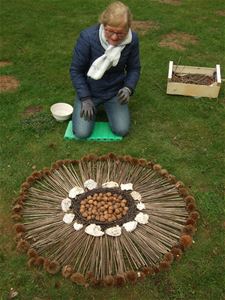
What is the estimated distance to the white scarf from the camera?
13.4 ft

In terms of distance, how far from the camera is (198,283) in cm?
294

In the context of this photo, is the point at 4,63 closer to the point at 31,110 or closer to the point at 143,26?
the point at 31,110

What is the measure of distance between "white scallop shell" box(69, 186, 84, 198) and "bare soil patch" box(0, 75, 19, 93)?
7.31 ft

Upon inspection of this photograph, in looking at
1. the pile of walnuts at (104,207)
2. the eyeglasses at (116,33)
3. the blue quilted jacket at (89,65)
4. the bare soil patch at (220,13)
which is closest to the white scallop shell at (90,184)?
the pile of walnuts at (104,207)

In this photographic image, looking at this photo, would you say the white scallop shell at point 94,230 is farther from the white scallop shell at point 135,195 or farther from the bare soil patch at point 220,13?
the bare soil patch at point 220,13

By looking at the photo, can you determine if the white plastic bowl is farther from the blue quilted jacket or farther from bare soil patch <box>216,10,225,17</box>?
bare soil patch <box>216,10,225,17</box>

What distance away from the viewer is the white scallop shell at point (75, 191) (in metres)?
3.55

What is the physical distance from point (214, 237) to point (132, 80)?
1958mm

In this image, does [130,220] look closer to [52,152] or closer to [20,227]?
[20,227]

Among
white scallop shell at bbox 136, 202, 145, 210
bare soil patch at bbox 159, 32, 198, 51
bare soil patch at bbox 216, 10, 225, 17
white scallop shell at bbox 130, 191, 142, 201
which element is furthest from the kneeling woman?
bare soil patch at bbox 216, 10, 225, 17

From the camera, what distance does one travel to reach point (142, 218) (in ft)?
11.0

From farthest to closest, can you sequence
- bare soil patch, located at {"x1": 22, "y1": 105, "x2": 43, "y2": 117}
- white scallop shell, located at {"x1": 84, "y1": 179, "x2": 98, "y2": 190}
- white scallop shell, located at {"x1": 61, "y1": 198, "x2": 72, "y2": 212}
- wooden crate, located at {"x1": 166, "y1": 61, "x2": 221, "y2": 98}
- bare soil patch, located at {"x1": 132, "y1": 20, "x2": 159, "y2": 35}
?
bare soil patch, located at {"x1": 132, "y1": 20, "x2": 159, "y2": 35} → wooden crate, located at {"x1": 166, "y1": 61, "x2": 221, "y2": 98} → bare soil patch, located at {"x1": 22, "y1": 105, "x2": 43, "y2": 117} → white scallop shell, located at {"x1": 84, "y1": 179, "x2": 98, "y2": 190} → white scallop shell, located at {"x1": 61, "y1": 198, "x2": 72, "y2": 212}

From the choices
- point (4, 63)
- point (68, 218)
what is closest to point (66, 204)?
point (68, 218)

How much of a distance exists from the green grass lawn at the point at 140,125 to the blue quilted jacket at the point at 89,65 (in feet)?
1.57
